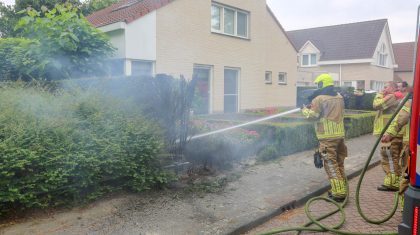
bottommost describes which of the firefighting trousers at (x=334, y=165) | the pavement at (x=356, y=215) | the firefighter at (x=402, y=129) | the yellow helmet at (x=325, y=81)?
the pavement at (x=356, y=215)

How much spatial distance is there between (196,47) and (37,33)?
18.4 feet

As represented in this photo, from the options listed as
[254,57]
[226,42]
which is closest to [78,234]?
[226,42]

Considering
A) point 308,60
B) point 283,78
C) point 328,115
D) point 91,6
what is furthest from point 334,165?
point 308,60

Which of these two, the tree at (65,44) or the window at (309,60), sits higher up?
the window at (309,60)

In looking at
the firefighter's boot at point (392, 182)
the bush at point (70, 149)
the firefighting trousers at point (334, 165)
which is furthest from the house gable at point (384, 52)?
the bush at point (70, 149)

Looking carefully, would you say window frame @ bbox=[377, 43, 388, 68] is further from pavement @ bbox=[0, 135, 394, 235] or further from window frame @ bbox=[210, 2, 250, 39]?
pavement @ bbox=[0, 135, 394, 235]

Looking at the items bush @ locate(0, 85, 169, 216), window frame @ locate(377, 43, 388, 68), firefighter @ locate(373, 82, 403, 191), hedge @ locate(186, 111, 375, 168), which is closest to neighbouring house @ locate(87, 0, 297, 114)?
hedge @ locate(186, 111, 375, 168)

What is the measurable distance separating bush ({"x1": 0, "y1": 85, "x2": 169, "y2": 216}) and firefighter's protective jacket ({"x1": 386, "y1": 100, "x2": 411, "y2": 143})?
11.8 ft

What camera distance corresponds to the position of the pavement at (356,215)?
A: 13.1 feet

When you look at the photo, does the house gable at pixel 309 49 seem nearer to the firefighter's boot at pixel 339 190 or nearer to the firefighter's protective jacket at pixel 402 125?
the firefighter's protective jacket at pixel 402 125

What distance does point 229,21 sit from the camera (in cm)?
1443

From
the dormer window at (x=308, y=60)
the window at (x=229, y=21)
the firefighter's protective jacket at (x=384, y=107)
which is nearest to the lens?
the firefighter's protective jacket at (x=384, y=107)

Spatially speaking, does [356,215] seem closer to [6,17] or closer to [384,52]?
[6,17]

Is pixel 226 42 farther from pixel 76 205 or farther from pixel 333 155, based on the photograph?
pixel 76 205
